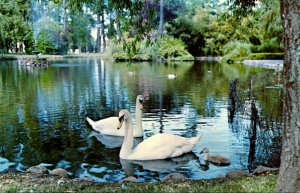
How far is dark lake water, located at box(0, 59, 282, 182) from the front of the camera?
7.32 m

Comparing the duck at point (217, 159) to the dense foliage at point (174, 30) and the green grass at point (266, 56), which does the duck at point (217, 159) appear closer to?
the dense foliage at point (174, 30)

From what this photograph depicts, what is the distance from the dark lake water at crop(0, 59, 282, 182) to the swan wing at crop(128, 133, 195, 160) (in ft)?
0.48

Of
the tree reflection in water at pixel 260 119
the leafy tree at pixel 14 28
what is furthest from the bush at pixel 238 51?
the tree reflection in water at pixel 260 119

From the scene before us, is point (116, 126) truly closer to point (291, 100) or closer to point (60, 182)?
point (60, 182)

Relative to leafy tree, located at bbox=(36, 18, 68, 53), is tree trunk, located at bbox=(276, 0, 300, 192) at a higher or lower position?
lower

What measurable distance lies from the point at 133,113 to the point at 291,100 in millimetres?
9212

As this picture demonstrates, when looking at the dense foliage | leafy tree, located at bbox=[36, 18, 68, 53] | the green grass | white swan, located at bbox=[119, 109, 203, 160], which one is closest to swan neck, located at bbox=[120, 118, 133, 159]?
white swan, located at bbox=[119, 109, 203, 160]

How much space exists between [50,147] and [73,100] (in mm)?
7073

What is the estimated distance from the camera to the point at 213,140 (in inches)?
359

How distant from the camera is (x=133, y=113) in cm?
1268

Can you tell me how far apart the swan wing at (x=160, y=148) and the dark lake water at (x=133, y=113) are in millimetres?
147

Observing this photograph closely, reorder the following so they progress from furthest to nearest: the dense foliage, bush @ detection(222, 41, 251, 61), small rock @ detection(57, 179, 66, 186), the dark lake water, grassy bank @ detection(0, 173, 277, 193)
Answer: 1. bush @ detection(222, 41, 251, 61)
2. the dense foliage
3. the dark lake water
4. small rock @ detection(57, 179, 66, 186)
5. grassy bank @ detection(0, 173, 277, 193)

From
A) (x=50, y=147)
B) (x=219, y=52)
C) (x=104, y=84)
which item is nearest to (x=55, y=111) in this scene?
(x=50, y=147)

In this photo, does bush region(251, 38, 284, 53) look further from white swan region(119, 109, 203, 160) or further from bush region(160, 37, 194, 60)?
white swan region(119, 109, 203, 160)
